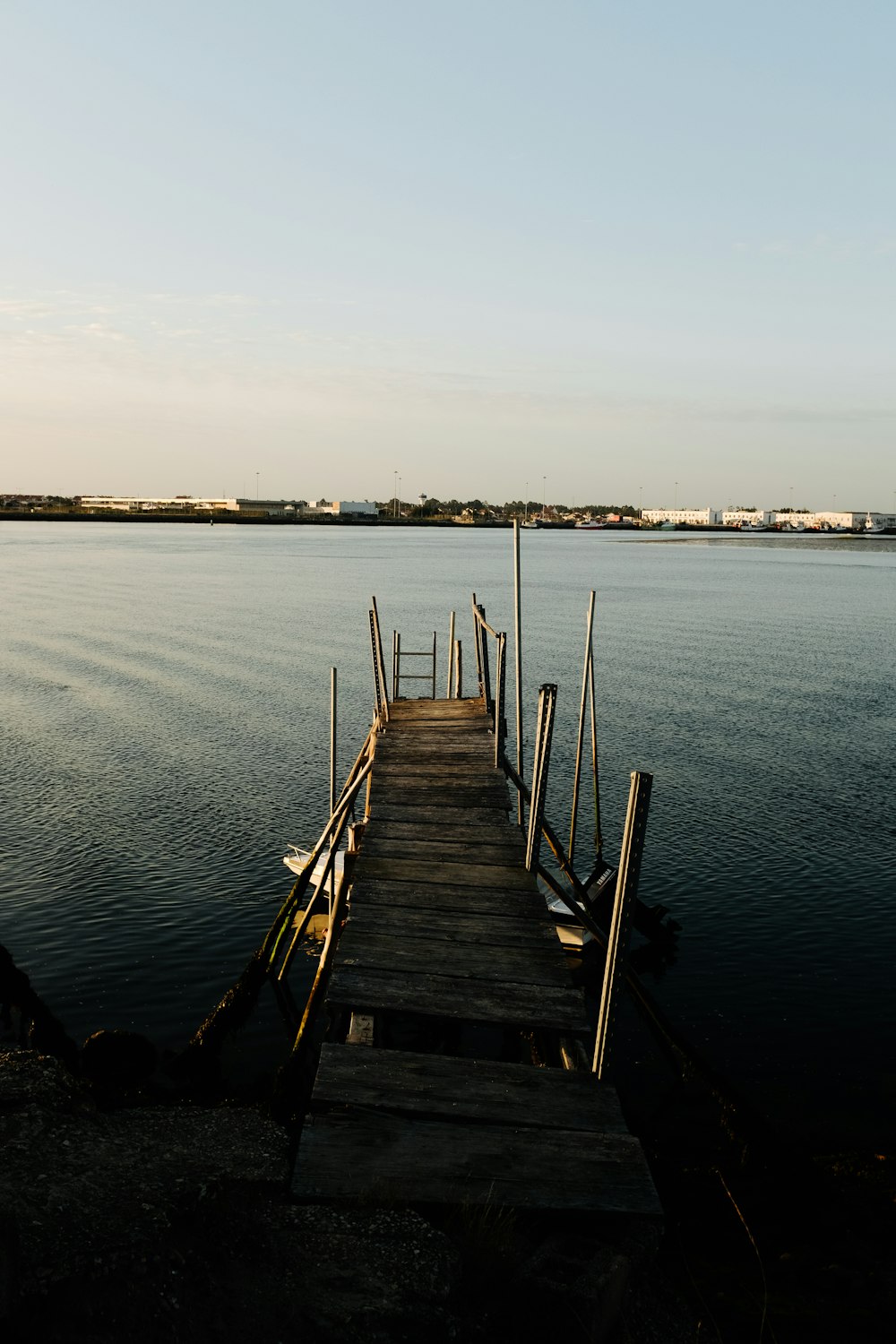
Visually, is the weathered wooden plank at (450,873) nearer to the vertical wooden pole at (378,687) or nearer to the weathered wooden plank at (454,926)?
the weathered wooden plank at (454,926)

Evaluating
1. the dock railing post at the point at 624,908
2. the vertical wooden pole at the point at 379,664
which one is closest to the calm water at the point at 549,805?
the vertical wooden pole at the point at 379,664

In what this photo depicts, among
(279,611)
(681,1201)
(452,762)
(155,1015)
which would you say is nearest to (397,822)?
(452,762)

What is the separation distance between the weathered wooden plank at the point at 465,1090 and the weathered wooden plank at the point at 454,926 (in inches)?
84.7

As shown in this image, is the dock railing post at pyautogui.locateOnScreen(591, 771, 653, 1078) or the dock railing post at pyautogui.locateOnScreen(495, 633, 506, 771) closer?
the dock railing post at pyautogui.locateOnScreen(591, 771, 653, 1078)

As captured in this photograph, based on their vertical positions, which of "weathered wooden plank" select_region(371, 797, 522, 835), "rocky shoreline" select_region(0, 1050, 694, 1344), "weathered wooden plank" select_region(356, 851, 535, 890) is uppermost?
"weathered wooden plank" select_region(371, 797, 522, 835)

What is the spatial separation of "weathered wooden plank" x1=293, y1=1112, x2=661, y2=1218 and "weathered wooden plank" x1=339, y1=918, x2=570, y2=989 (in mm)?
2415

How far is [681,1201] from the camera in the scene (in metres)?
10.2

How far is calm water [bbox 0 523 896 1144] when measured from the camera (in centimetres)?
1510

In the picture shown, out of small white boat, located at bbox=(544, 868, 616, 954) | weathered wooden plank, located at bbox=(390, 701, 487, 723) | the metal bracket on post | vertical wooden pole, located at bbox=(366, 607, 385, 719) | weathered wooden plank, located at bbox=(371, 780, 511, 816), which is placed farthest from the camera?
weathered wooden plank, located at bbox=(390, 701, 487, 723)

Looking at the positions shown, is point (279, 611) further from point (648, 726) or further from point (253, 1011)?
point (253, 1011)

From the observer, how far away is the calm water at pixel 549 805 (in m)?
15.1

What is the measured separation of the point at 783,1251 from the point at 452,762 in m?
9.97

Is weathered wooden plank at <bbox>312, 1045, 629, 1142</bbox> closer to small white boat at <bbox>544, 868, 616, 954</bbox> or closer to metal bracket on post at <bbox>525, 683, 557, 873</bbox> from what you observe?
metal bracket on post at <bbox>525, 683, 557, 873</bbox>

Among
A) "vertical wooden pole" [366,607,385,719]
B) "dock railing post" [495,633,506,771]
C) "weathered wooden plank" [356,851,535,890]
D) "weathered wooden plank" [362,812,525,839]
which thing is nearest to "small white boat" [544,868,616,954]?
"weathered wooden plank" [362,812,525,839]
